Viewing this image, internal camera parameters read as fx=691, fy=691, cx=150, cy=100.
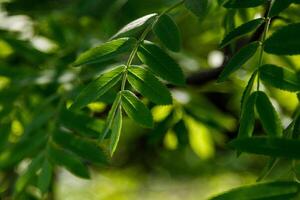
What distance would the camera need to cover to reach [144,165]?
8.85 feet

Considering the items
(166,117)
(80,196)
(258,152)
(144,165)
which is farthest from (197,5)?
(144,165)

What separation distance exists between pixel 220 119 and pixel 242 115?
1014 millimetres

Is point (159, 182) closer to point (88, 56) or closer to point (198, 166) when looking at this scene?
point (198, 166)

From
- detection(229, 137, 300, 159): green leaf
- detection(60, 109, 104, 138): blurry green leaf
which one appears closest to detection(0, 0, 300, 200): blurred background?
detection(60, 109, 104, 138): blurry green leaf

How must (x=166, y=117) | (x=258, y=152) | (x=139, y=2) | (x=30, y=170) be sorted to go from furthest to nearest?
(x=139, y=2)
(x=166, y=117)
(x=30, y=170)
(x=258, y=152)

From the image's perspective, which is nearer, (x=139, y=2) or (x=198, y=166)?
(x=139, y=2)

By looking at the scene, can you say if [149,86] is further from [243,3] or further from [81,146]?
[81,146]

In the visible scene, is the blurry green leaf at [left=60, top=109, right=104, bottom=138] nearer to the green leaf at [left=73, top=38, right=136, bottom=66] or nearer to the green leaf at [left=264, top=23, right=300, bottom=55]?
the green leaf at [left=73, top=38, right=136, bottom=66]

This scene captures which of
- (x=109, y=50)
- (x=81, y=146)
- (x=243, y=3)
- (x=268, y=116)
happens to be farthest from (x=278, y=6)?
(x=81, y=146)

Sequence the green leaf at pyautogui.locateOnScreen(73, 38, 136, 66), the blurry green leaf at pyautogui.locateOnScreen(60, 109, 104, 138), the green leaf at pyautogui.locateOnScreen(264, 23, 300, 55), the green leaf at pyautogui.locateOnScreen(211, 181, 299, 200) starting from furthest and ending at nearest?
the blurry green leaf at pyautogui.locateOnScreen(60, 109, 104, 138) < the green leaf at pyautogui.locateOnScreen(73, 38, 136, 66) < the green leaf at pyautogui.locateOnScreen(264, 23, 300, 55) < the green leaf at pyautogui.locateOnScreen(211, 181, 299, 200)

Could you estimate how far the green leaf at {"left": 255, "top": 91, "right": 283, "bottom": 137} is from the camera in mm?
1065

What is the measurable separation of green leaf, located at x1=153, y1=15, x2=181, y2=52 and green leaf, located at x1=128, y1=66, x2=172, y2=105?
7 centimetres

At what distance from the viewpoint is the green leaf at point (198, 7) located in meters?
1.08

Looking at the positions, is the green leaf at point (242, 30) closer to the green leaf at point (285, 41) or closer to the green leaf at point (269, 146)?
the green leaf at point (285, 41)
